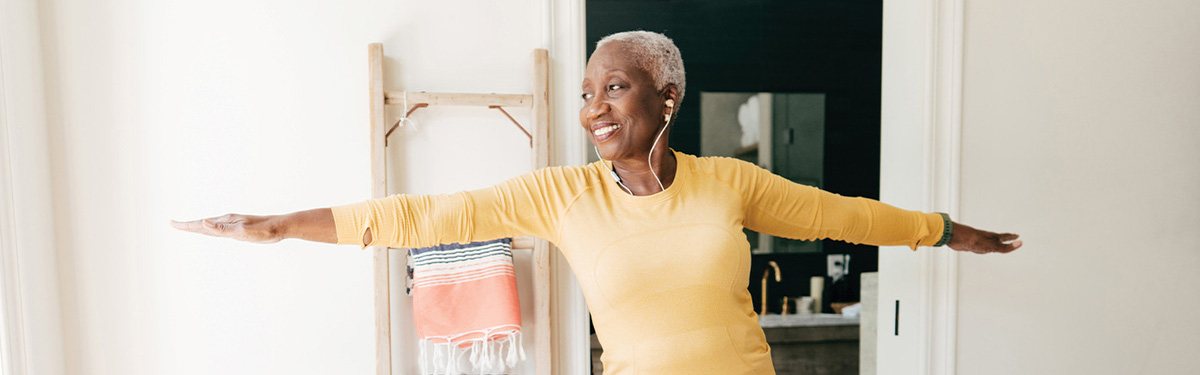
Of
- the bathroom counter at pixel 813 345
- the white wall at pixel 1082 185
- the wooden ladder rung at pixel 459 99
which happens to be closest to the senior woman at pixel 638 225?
the wooden ladder rung at pixel 459 99

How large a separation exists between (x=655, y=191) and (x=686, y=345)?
0.96 feet

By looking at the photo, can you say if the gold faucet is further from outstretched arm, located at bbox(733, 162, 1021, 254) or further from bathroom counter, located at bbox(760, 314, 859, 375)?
outstretched arm, located at bbox(733, 162, 1021, 254)

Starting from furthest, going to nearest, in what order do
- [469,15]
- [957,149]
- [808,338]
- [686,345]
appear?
→ [808,338], [957,149], [469,15], [686,345]

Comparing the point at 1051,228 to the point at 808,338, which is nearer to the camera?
the point at 1051,228

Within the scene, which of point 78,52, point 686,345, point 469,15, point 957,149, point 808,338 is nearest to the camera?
point 686,345

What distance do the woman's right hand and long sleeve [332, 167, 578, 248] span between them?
0.10 meters

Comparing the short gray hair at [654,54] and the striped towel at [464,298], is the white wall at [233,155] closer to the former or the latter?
the striped towel at [464,298]

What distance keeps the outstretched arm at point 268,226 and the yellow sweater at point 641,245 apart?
0.30ft

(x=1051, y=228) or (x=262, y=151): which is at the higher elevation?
(x=262, y=151)

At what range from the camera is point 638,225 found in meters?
1.19

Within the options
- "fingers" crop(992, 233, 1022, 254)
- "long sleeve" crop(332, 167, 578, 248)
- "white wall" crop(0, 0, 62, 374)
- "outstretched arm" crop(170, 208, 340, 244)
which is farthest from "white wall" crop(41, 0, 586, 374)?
"fingers" crop(992, 233, 1022, 254)

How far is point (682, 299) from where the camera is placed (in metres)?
1.18

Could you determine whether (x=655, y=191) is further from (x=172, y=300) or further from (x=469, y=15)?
(x=172, y=300)

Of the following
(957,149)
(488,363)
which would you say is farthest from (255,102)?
(957,149)
